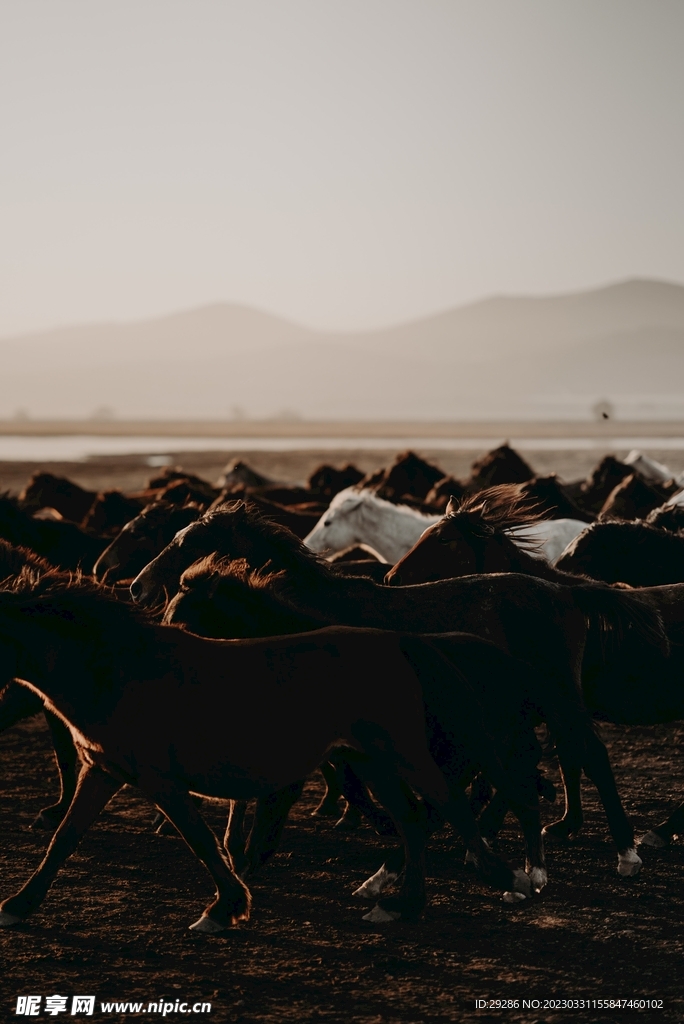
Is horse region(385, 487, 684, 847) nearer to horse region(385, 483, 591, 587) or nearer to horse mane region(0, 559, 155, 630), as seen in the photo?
horse region(385, 483, 591, 587)

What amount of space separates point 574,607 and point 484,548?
0.99 meters

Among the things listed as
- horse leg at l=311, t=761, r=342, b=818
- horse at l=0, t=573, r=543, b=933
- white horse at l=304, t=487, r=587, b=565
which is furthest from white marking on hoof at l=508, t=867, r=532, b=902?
white horse at l=304, t=487, r=587, b=565

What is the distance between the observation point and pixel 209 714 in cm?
438

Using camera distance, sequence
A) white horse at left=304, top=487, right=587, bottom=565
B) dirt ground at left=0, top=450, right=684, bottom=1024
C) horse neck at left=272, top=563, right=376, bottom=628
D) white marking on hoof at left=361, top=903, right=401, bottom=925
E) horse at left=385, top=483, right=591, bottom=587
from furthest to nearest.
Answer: white horse at left=304, top=487, right=587, bottom=565 → horse at left=385, top=483, right=591, bottom=587 → horse neck at left=272, top=563, right=376, bottom=628 → white marking on hoof at left=361, top=903, right=401, bottom=925 → dirt ground at left=0, top=450, right=684, bottom=1024

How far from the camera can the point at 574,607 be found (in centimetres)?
554

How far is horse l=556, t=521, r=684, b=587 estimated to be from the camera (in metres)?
7.55

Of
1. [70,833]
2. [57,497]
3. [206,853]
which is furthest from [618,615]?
[57,497]

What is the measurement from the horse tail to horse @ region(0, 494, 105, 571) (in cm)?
478

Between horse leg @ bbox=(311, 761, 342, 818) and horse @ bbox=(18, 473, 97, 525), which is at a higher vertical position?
horse @ bbox=(18, 473, 97, 525)

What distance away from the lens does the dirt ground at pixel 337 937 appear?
3.93 m

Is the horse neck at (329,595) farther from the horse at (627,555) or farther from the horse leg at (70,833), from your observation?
the horse at (627,555)

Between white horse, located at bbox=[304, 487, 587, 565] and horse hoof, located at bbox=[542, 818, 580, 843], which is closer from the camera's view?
horse hoof, located at bbox=[542, 818, 580, 843]

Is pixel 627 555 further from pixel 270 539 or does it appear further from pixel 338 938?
pixel 338 938

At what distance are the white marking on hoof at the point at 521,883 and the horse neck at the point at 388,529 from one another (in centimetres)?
503
